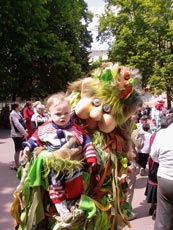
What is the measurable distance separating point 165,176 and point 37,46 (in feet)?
51.9

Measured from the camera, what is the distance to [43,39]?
1788 centimetres

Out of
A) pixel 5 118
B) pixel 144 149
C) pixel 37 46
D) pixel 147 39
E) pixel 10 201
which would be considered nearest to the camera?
pixel 10 201

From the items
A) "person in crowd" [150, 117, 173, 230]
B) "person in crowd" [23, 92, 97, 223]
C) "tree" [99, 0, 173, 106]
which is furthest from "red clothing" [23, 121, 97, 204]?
"tree" [99, 0, 173, 106]

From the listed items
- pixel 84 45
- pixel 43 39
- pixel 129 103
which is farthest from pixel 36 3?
pixel 129 103

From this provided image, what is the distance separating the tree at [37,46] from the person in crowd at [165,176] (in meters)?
13.1

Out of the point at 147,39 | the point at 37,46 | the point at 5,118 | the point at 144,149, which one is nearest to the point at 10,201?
the point at 144,149

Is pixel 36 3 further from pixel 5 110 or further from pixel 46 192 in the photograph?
pixel 46 192

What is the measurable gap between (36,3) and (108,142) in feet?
49.5

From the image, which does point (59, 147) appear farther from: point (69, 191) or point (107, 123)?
point (107, 123)

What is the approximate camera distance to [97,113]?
9.00 ft

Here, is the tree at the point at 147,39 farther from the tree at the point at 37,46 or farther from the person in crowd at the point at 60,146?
the person in crowd at the point at 60,146

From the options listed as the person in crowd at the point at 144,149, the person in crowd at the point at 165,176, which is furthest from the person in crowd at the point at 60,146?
the person in crowd at the point at 144,149

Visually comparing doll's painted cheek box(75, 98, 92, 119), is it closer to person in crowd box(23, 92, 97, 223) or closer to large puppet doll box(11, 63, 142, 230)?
large puppet doll box(11, 63, 142, 230)

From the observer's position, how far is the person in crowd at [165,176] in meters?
3.44
